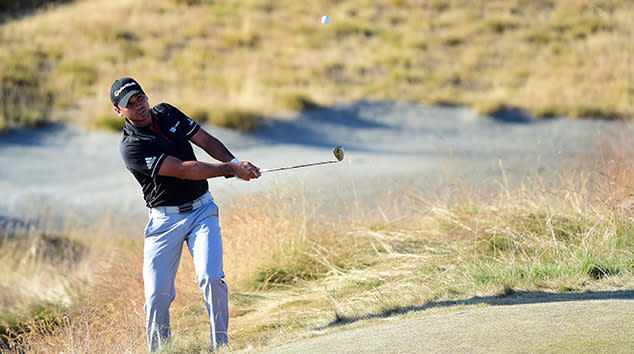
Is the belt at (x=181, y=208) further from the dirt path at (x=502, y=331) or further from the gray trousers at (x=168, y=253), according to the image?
the dirt path at (x=502, y=331)

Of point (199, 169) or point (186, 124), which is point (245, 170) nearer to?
point (199, 169)

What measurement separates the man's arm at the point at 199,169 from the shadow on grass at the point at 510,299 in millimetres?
1027

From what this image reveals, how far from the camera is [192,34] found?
24219mm

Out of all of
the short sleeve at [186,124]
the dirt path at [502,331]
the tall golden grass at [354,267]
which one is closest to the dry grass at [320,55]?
the tall golden grass at [354,267]

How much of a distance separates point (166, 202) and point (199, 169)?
0.38m

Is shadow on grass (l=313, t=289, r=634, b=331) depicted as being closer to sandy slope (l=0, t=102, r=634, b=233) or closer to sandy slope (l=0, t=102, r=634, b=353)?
sandy slope (l=0, t=102, r=634, b=353)

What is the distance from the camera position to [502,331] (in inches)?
141

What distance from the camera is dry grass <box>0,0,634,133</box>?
17.4 meters

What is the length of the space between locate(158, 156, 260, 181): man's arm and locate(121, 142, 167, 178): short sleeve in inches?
1.5

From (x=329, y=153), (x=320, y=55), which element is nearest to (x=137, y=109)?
(x=329, y=153)

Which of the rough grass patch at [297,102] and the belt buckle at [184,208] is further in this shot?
the rough grass patch at [297,102]

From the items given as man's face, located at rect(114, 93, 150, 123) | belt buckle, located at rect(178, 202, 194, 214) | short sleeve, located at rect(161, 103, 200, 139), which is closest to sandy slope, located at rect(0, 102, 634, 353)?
belt buckle, located at rect(178, 202, 194, 214)

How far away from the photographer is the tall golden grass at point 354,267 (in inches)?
191

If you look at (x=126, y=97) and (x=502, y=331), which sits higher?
(x=126, y=97)
